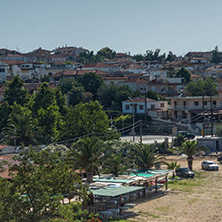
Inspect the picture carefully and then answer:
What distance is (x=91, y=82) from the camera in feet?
321

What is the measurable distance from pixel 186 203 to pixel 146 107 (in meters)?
49.0

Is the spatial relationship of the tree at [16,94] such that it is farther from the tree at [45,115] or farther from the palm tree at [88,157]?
the palm tree at [88,157]

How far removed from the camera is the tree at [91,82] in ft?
320

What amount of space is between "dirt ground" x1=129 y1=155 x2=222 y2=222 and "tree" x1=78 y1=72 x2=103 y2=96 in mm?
58327

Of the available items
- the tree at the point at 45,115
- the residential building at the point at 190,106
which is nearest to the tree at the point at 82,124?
the tree at the point at 45,115

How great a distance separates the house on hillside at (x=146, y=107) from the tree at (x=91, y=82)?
54.1ft

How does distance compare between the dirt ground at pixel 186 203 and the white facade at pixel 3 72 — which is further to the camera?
the white facade at pixel 3 72

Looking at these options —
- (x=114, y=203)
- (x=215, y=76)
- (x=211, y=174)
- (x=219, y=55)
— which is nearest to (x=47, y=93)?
(x=211, y=174)

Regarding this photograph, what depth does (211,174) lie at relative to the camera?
43.6 m

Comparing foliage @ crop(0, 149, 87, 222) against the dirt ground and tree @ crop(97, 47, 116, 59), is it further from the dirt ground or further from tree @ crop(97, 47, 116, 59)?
tree @ crop(97, 47, 116, 59)

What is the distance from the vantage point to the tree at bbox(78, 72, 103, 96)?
3846 inches

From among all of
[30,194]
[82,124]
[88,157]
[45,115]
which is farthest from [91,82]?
[30,194]

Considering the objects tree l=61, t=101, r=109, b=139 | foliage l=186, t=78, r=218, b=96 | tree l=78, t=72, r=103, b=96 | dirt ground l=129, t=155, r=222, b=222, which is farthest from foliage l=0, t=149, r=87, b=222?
tree l=78, t=72, r=103, b=96

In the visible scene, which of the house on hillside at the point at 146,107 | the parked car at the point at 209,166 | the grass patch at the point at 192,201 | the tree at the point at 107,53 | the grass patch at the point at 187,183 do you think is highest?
the tree at the point at 107,53
